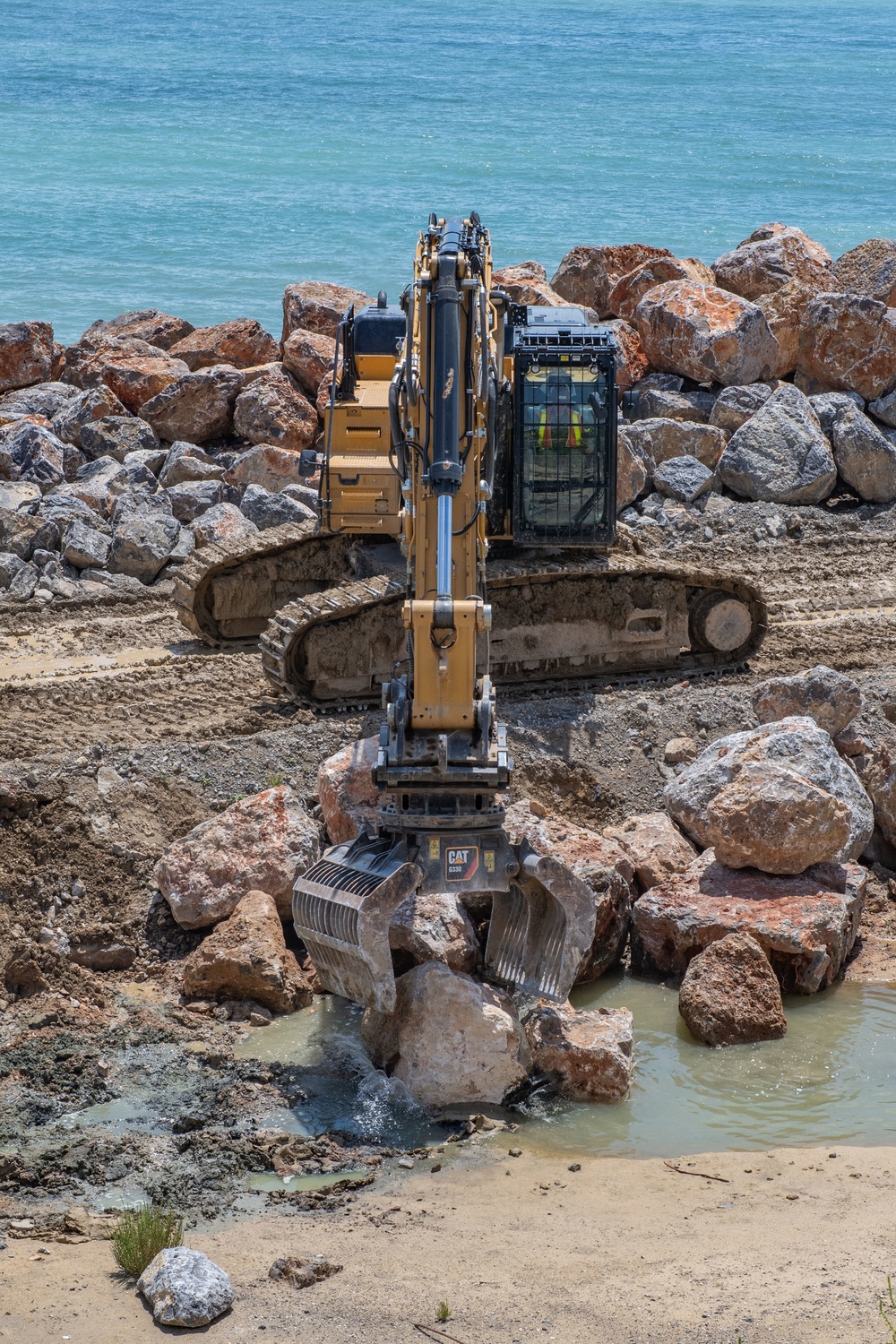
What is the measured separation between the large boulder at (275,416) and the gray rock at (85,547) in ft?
9.79

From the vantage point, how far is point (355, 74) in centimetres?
6525

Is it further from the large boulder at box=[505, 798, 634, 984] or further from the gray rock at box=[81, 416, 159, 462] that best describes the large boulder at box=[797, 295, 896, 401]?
the large boulder at box=[505, 798, 634, 984]

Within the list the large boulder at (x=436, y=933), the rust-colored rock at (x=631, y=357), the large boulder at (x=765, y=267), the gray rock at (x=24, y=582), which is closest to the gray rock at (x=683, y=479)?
the rust-colored rock at (x=631, y=357)


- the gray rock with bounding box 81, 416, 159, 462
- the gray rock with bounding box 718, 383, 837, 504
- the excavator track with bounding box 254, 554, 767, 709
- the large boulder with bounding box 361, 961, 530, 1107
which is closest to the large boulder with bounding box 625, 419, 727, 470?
the gray rock with bounding box 718, 383, 837, 504

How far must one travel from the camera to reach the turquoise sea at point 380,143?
123ft

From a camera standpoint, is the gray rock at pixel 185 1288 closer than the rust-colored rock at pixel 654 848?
Yes

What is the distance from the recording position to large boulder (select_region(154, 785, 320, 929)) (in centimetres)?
941

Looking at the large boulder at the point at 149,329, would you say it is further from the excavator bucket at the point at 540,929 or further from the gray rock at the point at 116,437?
the excavator bucket at the point at 540,929

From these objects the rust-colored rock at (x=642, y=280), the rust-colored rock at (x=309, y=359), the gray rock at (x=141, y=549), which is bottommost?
the gray rock at (x=141, y=549)

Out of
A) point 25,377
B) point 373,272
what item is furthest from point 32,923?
point 373,272

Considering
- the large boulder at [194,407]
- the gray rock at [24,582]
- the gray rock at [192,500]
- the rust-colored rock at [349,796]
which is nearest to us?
the rust-colored rock at [349,796]

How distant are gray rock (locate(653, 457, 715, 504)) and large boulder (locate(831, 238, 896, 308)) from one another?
4273mm

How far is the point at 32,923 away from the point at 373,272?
93.3 ft

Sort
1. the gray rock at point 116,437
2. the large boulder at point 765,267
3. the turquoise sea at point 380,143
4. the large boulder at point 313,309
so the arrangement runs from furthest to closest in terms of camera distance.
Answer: the turquoise sea at point 380,143 → the large boulder at point 765,267 → the large boulder at point 313,309 → the gray rock at point 116,437
